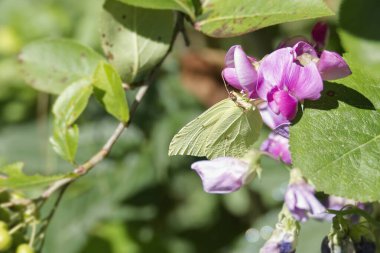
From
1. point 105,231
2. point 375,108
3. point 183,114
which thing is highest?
point 375,108

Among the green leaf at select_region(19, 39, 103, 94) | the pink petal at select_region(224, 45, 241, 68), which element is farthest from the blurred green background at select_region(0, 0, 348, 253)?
the pink petal at select_region(224, 45, 241, 68)

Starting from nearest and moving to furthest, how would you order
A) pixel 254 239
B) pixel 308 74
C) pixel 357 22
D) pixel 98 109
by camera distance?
pixel 308 74 → pixel 357 22 → pixel 254 239 → pixel 98 109

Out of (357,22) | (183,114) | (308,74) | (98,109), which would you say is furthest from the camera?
(98,109)

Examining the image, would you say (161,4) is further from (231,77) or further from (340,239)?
(340,239)

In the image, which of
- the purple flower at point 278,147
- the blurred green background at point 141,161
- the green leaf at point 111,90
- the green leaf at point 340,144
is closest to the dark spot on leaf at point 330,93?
the green leaf at point 340,144

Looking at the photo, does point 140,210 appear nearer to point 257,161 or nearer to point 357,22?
point 257,161

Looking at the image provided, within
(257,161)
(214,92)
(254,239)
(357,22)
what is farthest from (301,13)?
(214,92)

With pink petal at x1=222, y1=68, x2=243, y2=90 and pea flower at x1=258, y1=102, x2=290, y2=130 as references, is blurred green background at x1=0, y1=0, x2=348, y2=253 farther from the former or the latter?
pink petal at x1=222, y1=68, x2=243, y2=90
